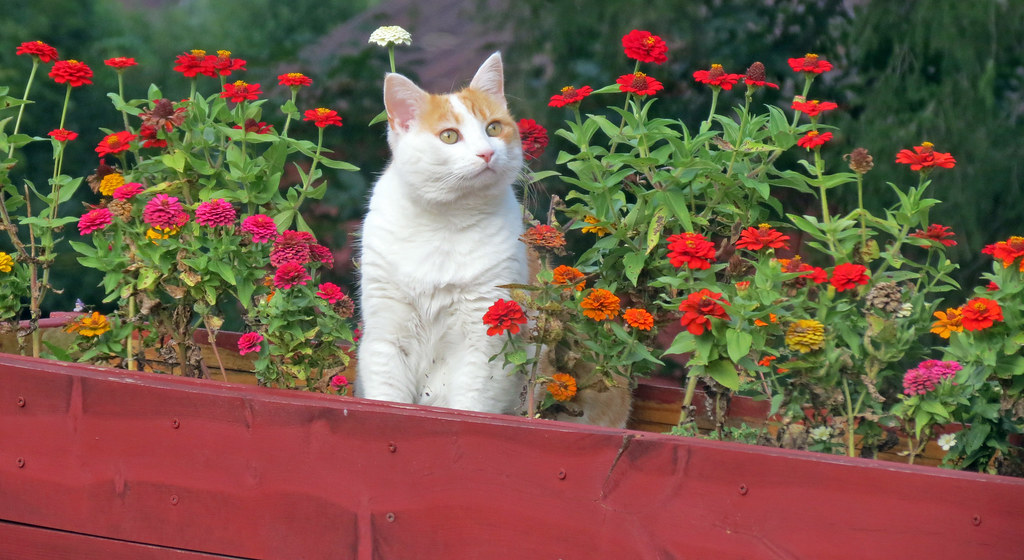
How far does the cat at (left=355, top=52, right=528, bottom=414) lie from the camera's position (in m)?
1.94

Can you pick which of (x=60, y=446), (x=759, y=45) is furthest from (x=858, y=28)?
(x=60, y=446)

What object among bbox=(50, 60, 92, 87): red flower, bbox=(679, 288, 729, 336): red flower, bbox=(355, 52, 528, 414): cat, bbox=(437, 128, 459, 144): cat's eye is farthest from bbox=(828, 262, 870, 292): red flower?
bbox=(50, 60, 92, 87): red flower

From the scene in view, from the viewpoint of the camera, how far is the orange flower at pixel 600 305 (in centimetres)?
178

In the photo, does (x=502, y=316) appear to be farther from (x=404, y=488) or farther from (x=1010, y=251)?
(x=1010, y=251)

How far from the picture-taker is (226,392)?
1.69m

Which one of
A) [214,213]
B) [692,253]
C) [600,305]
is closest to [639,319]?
[600,305]

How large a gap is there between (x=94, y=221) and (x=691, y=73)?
2.06m

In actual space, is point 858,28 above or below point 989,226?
above

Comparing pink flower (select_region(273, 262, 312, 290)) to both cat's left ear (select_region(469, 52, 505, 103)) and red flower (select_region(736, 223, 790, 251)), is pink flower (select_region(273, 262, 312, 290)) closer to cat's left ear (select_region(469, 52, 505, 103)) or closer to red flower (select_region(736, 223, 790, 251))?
cat's left ear (select_region(469, 52, 505, 103))

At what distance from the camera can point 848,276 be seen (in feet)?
5.20

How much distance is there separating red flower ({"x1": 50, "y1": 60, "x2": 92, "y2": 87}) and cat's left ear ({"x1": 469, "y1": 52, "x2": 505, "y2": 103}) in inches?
32.4

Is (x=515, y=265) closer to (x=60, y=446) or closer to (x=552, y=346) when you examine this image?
(x=552, y=346)

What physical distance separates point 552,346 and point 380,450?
0.45m

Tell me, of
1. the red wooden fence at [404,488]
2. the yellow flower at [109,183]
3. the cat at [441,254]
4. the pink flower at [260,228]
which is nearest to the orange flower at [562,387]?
the cat at [441,254]
